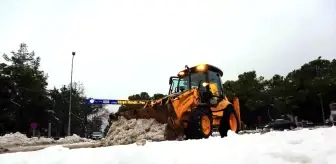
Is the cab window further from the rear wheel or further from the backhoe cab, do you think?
the rear wheel

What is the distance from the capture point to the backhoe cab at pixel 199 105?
392 inches

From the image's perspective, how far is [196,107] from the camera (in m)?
10.5

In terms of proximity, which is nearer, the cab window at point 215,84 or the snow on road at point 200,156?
the snow on road at point 200,156

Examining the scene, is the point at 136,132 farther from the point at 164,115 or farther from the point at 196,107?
the point at 196,107

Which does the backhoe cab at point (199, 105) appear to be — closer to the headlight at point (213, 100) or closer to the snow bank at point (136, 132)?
the headlight at point (213, 100)

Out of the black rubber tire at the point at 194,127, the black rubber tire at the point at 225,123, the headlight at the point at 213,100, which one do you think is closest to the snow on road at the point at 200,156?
the black rubber tire at the point at 194,127

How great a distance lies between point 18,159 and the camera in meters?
3.45

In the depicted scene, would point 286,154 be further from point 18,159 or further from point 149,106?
point 149,106

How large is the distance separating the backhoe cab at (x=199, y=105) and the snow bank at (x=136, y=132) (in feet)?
1.42

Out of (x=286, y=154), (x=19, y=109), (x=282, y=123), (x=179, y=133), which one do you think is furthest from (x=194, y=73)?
(x=19, y=109)

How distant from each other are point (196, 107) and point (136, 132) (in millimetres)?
2001

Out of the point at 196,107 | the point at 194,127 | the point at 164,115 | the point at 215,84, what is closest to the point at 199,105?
the point at 196,107

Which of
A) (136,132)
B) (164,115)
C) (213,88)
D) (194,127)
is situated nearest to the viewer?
(194,127)

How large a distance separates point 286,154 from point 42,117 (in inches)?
2120
